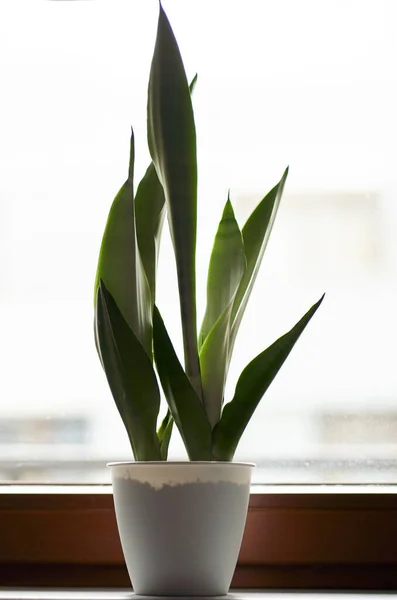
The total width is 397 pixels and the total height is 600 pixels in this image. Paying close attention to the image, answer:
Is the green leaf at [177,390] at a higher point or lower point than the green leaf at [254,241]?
lower

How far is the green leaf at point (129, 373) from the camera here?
2.32ft

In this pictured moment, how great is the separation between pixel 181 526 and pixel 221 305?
0.20 m

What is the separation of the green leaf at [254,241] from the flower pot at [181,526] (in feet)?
0.47

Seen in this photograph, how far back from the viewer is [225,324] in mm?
749

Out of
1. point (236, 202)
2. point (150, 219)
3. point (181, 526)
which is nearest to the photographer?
point (181, 526)

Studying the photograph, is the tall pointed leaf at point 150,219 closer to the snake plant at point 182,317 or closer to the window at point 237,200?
the snake plant at point 182,317

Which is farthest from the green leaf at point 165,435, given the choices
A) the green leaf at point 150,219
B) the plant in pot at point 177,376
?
the green leaf at point 150,219

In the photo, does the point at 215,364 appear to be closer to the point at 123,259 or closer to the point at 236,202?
the point at 123,259

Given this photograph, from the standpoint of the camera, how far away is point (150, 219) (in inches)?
31.8

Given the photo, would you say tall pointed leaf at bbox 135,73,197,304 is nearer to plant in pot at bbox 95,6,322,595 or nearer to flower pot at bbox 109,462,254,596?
plant in pot at bbox 95,6,322,595

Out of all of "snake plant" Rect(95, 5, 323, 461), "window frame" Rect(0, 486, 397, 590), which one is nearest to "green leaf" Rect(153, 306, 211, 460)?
"snake plant" Rect(95, 5, 323, 461)

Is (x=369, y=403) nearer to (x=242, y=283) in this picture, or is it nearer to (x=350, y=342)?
(x=350, y=342)

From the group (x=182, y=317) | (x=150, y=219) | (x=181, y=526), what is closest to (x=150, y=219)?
(x=150, y=219)

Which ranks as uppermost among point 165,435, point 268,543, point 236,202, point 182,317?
point 236,202
